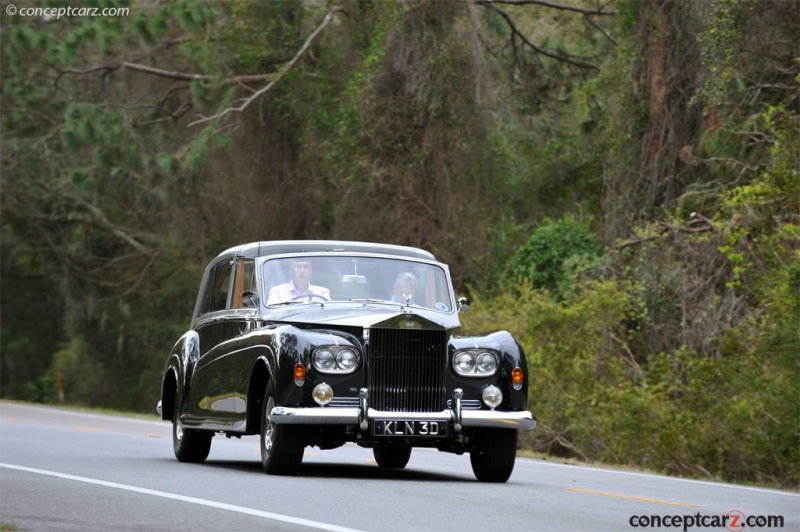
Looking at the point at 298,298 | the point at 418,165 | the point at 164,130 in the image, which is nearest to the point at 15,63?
the point at 164,130

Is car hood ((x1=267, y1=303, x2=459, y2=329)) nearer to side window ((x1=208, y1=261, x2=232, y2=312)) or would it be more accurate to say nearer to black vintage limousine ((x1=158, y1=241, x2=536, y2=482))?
black vintage limousine ((x1=158, y1=241, x2=536, y2=482))

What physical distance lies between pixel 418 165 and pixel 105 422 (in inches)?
329

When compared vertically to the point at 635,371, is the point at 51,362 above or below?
below

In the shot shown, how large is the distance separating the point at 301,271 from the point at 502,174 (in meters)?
17.6

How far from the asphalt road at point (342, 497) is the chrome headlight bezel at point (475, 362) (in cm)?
98

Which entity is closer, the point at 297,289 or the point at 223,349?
the point at 297,289

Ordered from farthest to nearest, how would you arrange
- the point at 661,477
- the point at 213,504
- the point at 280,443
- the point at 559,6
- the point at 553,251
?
the point at 559,6 → the point at 553,251 → the point at 661,477 → the point at 280,443 → the point at 213,504

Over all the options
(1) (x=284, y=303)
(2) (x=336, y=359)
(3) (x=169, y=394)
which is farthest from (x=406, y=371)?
(3) (x=169, y=394)

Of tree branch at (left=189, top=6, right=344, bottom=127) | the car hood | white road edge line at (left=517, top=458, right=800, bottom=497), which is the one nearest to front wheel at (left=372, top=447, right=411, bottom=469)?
the car hood

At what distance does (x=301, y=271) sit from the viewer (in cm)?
1388

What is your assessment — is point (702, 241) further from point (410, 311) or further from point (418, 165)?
point (410, 311)

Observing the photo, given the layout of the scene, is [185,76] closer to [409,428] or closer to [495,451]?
[495,451]

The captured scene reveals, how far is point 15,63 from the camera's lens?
33688 millimetres

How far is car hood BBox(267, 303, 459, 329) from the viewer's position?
12.5m
